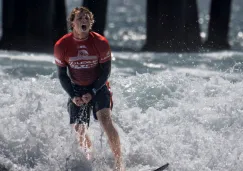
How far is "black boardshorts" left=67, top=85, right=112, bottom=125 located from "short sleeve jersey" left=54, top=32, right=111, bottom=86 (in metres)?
0.21

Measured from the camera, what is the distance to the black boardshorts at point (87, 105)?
5809 millimetres

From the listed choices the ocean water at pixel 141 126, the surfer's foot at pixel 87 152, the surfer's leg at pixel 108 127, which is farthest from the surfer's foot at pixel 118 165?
the surfer's foot at pixel 87 152

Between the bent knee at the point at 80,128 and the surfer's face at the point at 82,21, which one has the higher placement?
the surfer's face at the point at 82,21

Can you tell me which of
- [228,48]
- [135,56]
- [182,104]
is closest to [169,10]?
[135,56]

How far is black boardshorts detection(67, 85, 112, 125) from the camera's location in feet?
19.1

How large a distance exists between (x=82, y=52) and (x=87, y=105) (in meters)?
0.53

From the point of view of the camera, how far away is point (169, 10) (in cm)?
1620

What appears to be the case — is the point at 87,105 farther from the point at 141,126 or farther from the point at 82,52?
the point at 141,126

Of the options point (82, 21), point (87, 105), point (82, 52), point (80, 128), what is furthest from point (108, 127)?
point (82, 21)

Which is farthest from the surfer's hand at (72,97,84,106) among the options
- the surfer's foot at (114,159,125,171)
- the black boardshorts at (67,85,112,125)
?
the surfer's foot at (114,159,125,171)

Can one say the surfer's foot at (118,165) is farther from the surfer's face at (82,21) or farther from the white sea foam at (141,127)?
the surfer's face at (82,21)

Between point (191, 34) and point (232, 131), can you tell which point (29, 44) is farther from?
point (232, 131)

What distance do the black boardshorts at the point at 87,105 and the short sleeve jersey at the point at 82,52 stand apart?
0.21m

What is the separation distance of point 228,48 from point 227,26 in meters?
1.48
